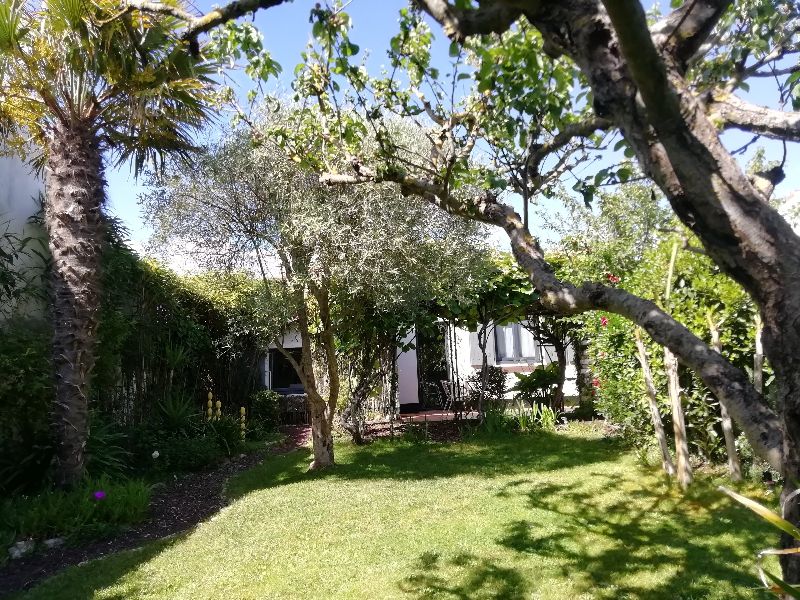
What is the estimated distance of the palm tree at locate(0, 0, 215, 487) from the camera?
278 inches

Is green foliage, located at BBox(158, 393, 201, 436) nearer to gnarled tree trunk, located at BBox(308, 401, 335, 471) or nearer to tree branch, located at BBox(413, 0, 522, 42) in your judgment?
gnarled tree trunk, located at BBox(308, 401, 335, 471)

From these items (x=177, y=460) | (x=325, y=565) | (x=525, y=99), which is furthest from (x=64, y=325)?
(x=525, y=99)

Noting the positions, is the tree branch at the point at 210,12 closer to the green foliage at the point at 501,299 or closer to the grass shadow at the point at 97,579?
the grass shadow at the point at 97,579

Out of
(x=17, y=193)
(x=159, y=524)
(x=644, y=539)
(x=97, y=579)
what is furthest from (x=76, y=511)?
(x=17, y=193)

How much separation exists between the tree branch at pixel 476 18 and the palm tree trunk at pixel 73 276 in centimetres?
676

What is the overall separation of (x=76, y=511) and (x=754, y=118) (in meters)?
7.19

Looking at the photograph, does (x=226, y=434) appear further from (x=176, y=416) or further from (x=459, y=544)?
(x=459, y=544)

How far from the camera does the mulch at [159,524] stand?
17.7 feet

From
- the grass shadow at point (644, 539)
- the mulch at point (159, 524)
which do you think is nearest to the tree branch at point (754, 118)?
the grass shadow at point (644, 539)

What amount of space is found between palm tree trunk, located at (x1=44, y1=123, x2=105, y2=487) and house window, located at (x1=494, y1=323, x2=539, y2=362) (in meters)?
13.6

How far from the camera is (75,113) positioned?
7.79 m

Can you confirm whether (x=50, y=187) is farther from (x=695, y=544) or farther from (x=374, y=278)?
(x=695, y=544)

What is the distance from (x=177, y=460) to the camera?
966cm

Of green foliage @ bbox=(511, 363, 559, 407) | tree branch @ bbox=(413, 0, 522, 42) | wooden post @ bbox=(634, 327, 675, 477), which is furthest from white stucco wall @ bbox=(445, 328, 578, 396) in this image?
tree branch @ bbox=(413, 0, 522, 42)
